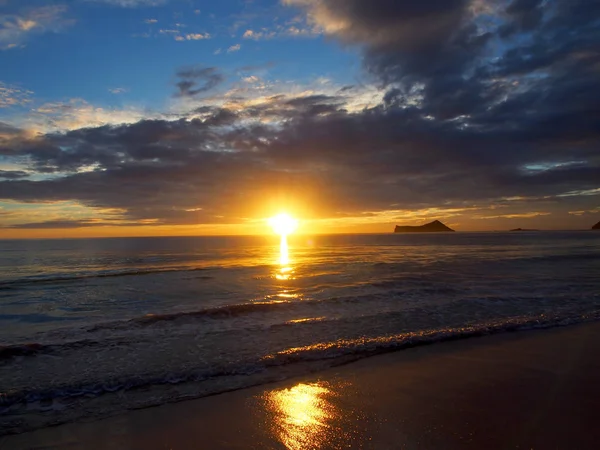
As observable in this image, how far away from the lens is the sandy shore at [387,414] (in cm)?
526

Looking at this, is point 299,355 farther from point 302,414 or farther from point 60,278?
point 60,278

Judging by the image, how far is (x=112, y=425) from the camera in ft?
19.7

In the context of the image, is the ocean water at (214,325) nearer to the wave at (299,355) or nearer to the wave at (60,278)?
the wave at (299,355)

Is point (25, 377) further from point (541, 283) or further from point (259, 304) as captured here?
point (541, 283)

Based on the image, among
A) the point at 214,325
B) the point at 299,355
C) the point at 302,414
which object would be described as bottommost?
the point at 214,325

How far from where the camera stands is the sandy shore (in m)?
5.26

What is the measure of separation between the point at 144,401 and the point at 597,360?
10232mm

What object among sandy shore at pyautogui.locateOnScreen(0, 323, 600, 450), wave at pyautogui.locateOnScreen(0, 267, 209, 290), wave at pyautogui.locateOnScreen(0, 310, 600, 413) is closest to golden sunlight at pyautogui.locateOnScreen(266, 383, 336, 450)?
sandy shore at pyautogui.locateOnScreen(0, 323, 600, 450)

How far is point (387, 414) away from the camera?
601 cm

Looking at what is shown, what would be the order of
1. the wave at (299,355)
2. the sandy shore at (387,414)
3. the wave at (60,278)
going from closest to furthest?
the sandy shore at (387,414) → the wave at (299,355) → the wave at (60,278)

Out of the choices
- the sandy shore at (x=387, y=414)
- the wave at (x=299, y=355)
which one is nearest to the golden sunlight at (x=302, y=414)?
the sandy shore at (x=387, y=414)

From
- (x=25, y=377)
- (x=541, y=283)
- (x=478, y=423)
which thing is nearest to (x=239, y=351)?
(x=25, y=377)

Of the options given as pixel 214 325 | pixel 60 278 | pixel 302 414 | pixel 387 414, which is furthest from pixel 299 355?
pixel 60 278

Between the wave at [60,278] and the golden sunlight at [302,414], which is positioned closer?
the golden sunlight at [302,414]
